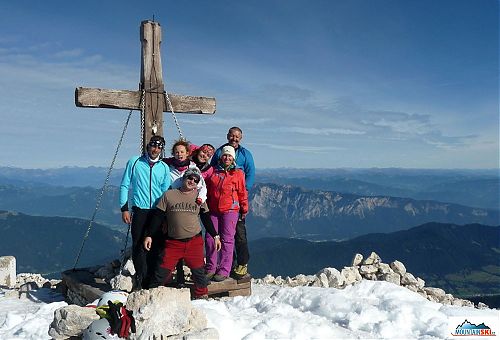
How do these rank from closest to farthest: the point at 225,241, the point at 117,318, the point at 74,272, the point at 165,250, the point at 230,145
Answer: the point at 117,318
the point at 165,250
the point at 225,241
the point at 230,145
the point at 74,272

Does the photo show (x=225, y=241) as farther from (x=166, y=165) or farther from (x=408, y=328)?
(x=408, y=328)

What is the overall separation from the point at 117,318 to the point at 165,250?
2156 mm

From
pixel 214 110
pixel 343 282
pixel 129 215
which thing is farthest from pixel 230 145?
pixel 343 282

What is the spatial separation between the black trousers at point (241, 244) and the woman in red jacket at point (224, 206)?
0.41 metres

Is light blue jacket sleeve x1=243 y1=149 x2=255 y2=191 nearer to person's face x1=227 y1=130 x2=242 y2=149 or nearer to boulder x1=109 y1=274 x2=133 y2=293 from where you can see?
person's face x1=227 y1=130 x2=242 y2=149

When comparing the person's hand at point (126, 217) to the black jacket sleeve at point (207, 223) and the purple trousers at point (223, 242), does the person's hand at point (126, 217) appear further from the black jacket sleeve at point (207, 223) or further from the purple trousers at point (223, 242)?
the purple trousers at point (223, 242)

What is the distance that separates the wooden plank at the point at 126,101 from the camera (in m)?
8.73

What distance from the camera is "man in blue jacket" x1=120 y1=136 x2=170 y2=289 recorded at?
25.0ft

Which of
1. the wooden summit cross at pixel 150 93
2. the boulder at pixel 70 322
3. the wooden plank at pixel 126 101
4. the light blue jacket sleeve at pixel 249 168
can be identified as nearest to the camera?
the boulder at pixel 70 322

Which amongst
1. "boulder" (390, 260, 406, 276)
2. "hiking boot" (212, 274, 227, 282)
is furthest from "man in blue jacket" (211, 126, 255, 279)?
"boulder" (390, 260, 406, 276)

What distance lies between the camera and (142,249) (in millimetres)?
7848

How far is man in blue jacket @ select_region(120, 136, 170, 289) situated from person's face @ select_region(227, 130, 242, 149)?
70.3 inches

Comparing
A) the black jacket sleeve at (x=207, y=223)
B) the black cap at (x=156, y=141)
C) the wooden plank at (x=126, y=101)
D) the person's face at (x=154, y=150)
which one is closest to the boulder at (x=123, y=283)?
the black jacket sleeve at (x=207, y=223)

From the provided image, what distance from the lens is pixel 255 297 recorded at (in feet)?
26.0
